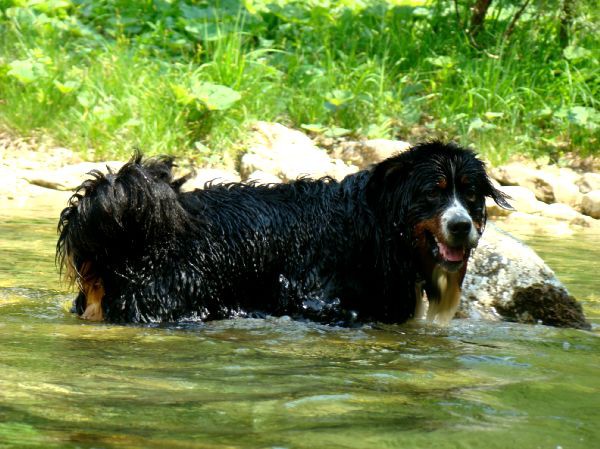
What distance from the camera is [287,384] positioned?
12.9ft

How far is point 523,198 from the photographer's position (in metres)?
10.9

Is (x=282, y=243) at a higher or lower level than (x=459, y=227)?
lower

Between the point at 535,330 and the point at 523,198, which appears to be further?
the point at 523,198

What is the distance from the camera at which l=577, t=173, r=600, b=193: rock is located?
11555 millimetres

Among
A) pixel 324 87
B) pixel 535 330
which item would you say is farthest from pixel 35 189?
pixel 535 330

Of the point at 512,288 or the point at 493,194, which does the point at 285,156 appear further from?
the point at 493,194

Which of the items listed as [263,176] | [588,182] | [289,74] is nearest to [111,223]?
[263,176]

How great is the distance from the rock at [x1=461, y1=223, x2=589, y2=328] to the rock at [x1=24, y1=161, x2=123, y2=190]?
525 cm

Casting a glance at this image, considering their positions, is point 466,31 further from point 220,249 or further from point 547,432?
point 547,432

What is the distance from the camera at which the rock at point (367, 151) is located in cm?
1140

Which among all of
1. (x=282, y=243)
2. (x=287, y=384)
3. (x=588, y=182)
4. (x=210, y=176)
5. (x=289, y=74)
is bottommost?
(x=210, y=176)

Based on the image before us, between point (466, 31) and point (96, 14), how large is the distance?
17.5ft

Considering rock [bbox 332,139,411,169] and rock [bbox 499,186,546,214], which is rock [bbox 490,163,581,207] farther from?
rock [bbox 332,139,411,169]

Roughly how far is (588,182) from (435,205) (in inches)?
270
